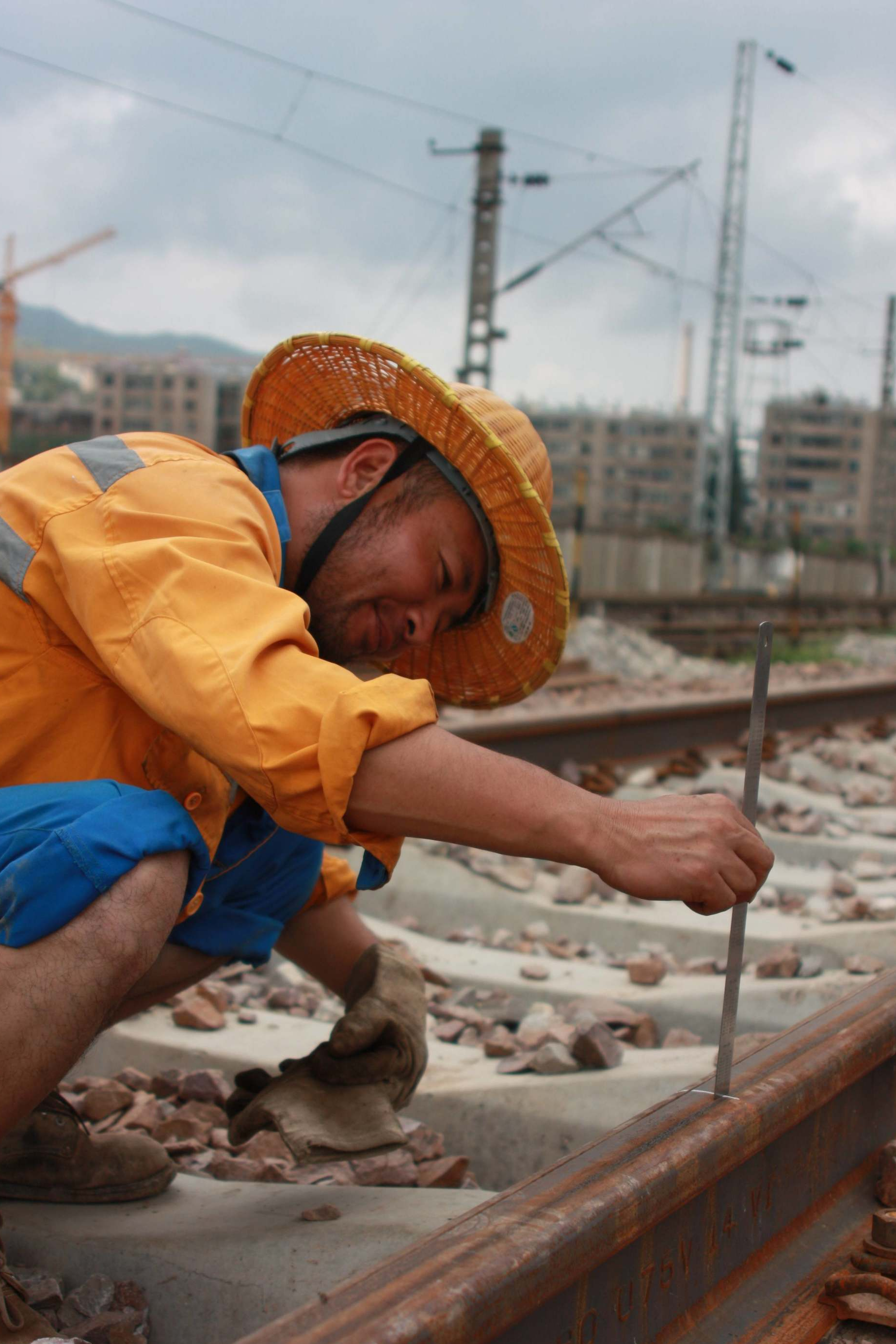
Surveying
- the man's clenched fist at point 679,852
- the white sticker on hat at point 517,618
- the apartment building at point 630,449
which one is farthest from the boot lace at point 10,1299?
the apartment building at point 630,449

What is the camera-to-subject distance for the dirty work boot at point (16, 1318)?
146 centimetres

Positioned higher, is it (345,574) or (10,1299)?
(345,574)

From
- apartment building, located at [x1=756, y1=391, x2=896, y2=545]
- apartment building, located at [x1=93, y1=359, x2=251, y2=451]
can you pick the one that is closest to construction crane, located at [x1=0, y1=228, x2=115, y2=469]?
apartment building, located at [x1=93, y1=359, x2=251, y2=451]

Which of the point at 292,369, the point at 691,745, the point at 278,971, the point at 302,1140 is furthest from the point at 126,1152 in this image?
the point at 691,745

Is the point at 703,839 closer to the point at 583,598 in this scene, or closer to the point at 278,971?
the point at 278,971

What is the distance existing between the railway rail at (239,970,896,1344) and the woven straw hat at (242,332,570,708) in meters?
0.85

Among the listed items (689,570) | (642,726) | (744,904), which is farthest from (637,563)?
(744,904)

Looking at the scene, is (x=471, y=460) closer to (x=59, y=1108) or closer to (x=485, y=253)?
(x=59, y=1108)

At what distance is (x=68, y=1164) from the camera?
1.99 m

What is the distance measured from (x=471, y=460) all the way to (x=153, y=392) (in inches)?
4040

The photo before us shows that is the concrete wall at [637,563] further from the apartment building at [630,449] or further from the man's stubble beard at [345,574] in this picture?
the apartment building at [630,449]

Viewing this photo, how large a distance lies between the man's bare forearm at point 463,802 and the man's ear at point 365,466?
723mm

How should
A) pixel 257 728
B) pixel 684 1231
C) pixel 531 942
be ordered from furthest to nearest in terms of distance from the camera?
1. pixel 531 942
2. pixel 684 1231
3. pixel 257 728

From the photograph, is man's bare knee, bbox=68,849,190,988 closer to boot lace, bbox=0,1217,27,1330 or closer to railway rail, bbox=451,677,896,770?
boot lace, bbox=0,1217,27,1330
